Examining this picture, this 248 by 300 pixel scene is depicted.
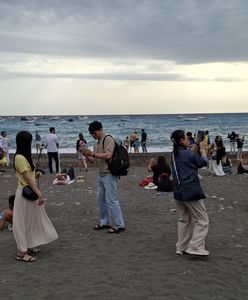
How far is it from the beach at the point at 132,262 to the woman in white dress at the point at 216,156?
6210 millimetres

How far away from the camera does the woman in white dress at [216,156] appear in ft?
54.1

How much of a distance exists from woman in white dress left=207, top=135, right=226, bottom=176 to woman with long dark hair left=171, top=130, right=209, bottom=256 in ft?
34.8

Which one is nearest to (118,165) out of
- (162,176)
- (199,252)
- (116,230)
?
(116,230)

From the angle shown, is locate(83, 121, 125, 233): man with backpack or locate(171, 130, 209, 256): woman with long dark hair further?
locate(83, 121, 125, 233): man with backpack

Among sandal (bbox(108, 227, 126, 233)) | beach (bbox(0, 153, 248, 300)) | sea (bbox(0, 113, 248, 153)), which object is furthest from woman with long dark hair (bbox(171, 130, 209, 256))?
sea (bbox(0, 113, 248, 153))

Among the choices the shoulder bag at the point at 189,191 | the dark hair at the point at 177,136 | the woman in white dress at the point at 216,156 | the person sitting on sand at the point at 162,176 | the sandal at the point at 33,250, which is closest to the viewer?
the shoulder bag at the point at 189,191

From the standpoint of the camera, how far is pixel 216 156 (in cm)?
1673

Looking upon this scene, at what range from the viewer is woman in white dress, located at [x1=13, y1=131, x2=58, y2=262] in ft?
19.6

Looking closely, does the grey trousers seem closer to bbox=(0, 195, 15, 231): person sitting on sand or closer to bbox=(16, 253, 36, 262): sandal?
bbox=(16, 253, 36, 262): sandal

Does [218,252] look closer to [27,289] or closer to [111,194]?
[111,194]

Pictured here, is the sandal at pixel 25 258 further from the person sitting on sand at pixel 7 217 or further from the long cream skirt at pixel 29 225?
the person sitting on sand at pixel 7 217

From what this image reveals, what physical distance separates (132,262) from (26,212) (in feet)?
5.16

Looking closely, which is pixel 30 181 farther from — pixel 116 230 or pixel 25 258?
pixel 116 230

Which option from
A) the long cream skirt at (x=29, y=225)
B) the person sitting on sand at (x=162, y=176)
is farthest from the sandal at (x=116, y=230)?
the person sitting on sand at (x=162, y=176)
